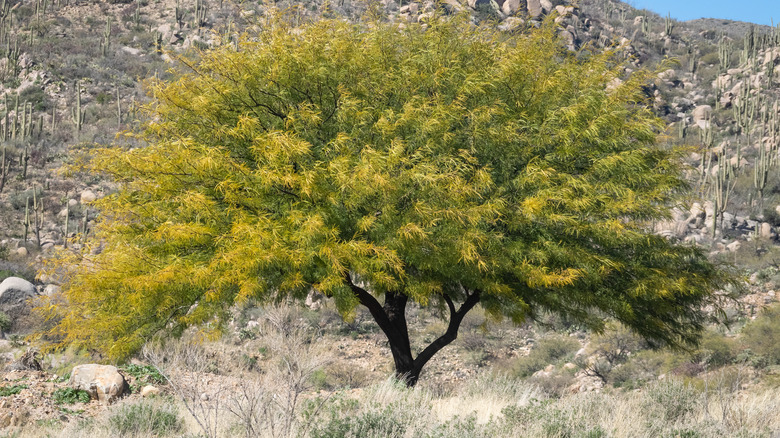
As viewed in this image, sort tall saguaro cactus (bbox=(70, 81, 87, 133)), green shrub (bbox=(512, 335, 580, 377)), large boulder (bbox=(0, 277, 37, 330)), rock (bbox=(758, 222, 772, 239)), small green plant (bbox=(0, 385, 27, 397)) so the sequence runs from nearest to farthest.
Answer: small green plant (bbox=(0, 385, 27, 397)), large boulder (bbox=(0, 277, 37, 330)), green shrub (bbox=(512, 335, 580, 377)), tall saguaro cactus (bbox=(70, 81, 87, 133)), rock (bbox=(758, 222, 772, 239))

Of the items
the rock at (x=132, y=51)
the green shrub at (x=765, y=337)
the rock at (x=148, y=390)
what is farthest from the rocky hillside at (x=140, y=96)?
the rock at (x=148, y=390)

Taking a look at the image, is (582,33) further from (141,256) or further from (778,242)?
(141,256)

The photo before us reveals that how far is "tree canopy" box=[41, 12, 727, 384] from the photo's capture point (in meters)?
8.78

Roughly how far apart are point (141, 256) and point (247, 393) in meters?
3.40

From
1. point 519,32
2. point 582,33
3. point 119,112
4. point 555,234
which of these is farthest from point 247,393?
point 582,33

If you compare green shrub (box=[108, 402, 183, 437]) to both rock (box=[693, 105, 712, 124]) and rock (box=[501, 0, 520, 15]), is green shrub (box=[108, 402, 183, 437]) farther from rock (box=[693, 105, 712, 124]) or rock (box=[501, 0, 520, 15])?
rock (box=[501, 0, 520, 15])

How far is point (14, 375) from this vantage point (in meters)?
11.9

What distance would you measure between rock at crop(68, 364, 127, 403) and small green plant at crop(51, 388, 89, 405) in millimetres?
→ 116

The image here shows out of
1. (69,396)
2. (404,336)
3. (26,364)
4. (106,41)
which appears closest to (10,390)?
(69,396)

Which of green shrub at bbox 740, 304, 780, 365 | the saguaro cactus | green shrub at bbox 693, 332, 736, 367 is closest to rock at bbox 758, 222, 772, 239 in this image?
green shrub at bbox 740, 304, 780, 365

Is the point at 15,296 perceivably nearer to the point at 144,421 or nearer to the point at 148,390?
the point at 148,390

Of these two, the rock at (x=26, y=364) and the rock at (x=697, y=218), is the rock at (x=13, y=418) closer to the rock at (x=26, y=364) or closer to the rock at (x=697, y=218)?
the rock at (x=26, y=364)

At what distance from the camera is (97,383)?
1130cm

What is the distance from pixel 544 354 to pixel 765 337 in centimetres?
839
